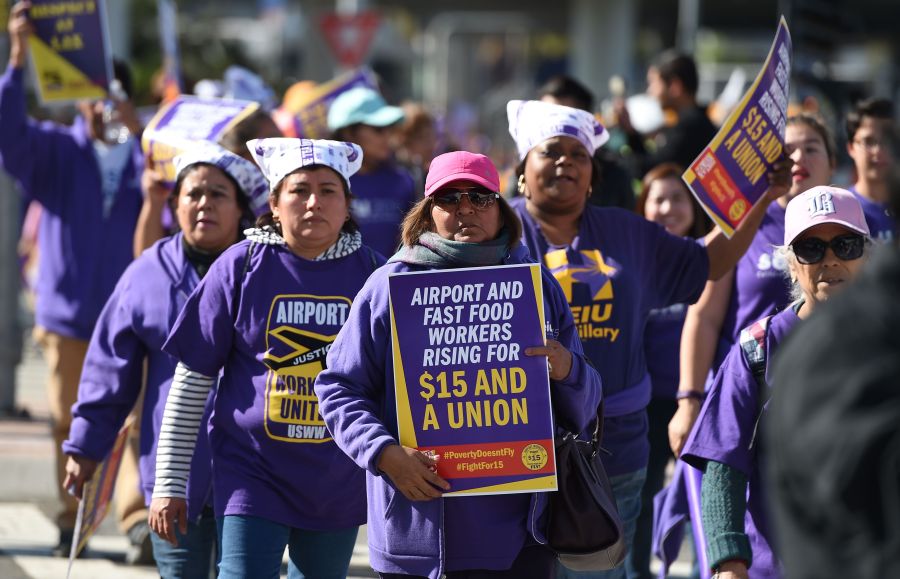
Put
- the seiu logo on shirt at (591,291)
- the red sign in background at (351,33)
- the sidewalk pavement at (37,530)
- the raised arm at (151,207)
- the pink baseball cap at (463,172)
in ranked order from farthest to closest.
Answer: the red sign in background at (351,33) → the sidewalk pavement at (37,530) → the raised arm at (151,207) → the seiu logo on shirt at (591,291) → the pink baseball cap at (463,172)

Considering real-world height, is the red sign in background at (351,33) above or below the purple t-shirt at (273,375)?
above

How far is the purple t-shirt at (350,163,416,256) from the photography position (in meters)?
8.41

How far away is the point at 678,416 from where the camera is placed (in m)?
5.64

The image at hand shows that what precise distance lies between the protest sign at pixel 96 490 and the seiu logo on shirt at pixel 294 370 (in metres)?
1.10

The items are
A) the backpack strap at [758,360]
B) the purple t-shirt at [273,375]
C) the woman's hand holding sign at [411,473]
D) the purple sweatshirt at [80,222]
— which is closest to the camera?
the woman's hand holding sign at [411,473]

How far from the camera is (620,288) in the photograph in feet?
17.1

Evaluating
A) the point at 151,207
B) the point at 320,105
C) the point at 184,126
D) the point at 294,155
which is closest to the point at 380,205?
the point at 320,105

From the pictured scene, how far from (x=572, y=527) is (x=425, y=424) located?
481mm

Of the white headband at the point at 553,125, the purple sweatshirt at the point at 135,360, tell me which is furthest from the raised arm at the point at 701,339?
the purple sweatshirt at the point at 135,360

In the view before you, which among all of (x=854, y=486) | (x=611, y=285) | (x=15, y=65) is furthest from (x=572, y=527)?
(x=15, y=65)

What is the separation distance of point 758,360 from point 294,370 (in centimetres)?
149

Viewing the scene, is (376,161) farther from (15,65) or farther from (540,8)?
(540,8)

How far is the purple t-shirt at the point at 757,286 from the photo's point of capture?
570 cm

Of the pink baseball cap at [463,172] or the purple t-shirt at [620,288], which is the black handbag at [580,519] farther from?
the purple t-shirt at [620,288]
